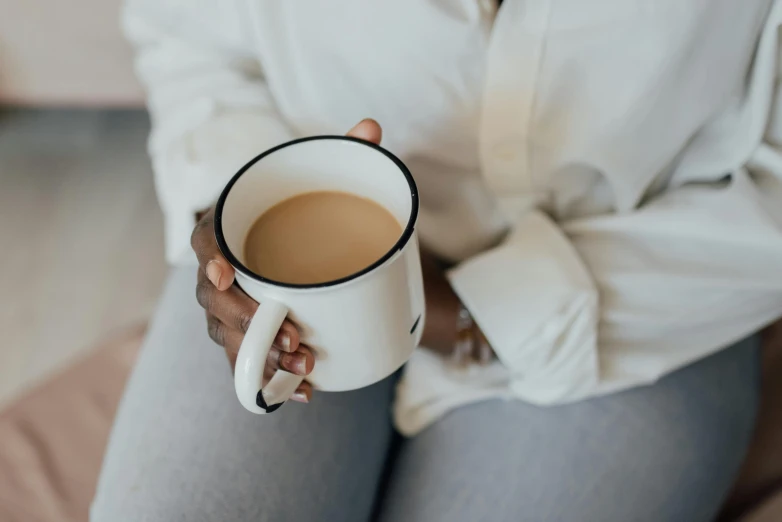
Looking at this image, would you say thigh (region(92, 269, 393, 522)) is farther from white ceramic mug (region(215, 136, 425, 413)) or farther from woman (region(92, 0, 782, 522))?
white ceramic mug (region(215, 136, 425, 413))

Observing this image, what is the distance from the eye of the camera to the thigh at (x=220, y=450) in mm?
533

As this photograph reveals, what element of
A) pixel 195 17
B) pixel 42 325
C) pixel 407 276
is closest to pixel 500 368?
pixel 407 276

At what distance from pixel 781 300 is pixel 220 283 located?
0.49 metres

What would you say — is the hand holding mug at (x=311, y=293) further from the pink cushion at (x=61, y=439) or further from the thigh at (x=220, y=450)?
the pink cushion at (x=61, y=439)

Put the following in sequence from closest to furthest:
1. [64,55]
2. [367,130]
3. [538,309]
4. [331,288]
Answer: [331,288] < [367,130] < [538,309] < [64,55]

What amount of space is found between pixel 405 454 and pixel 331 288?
1.13 ft

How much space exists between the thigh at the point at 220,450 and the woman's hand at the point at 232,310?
0.09 meters

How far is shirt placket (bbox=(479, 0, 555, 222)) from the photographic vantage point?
539 millimetres

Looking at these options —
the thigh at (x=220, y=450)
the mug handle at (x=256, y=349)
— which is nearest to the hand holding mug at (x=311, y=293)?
the mug handle at (x=256, y=349)

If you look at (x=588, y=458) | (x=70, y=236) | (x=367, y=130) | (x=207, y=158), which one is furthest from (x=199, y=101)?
(x=70, y=236)

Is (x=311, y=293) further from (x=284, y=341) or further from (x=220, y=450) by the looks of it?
(x=220, y=450)

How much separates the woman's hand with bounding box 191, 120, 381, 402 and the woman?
3 centimetres

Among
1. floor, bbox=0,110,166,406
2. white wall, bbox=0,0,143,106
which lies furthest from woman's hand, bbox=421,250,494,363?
white wall, bbox=0,0,143,106

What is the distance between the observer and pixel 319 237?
442 mm
